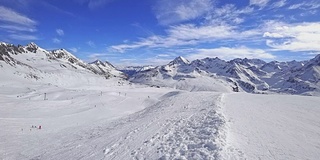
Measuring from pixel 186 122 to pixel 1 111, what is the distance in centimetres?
4146

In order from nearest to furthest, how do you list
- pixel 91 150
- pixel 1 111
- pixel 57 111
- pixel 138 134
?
pixel 91 150 → pixel 138 134 → pixel 1 111 → pixel 57 111

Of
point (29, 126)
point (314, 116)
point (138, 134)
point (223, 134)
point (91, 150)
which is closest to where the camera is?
point (223, 134)

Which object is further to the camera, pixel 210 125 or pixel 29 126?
pixel 29 126

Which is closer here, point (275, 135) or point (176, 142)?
point (176, 142)

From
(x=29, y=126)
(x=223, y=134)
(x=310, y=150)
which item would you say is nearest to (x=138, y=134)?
(x=223, y=134)

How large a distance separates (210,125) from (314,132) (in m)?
7.34

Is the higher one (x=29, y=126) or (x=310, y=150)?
(x=310, y=150)

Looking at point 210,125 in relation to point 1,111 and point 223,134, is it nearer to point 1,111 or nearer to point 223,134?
point 223,134

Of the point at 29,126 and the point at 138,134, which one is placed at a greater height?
the point at 138,134

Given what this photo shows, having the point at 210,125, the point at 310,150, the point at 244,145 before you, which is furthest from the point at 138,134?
the point at 310,150

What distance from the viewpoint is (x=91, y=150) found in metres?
15.9

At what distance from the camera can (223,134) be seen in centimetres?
1371

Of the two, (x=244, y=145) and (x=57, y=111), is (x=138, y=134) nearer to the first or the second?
(x=244, y=145)

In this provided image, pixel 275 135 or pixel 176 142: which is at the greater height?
pixel 275 135
